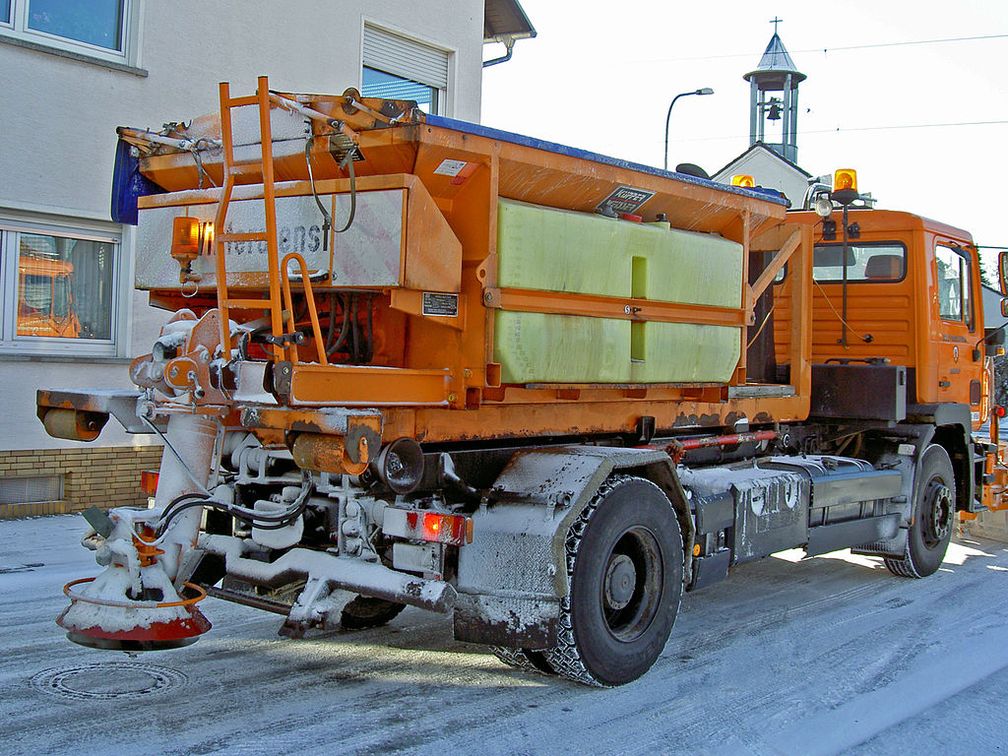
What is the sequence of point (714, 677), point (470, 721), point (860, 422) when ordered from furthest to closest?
point (860, 422) → point (714, 677) → point (470, 721)

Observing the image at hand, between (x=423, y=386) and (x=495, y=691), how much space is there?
58.7 inches

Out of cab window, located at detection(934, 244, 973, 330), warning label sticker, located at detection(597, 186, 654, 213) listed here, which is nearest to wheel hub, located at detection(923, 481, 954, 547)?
cab window, located at detection(934, 244, 973, 330)

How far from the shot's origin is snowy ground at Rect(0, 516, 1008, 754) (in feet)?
14.2

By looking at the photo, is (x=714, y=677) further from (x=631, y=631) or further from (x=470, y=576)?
(x=470, y=576)

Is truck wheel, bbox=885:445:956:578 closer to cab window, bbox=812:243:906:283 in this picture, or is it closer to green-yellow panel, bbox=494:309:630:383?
cab window, bbox=812:243:906:283

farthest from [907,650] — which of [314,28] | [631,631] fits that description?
[314,28]

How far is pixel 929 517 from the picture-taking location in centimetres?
841

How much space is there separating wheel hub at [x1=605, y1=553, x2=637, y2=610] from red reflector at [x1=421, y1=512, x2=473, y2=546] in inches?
35.3

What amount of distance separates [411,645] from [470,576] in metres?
1.13

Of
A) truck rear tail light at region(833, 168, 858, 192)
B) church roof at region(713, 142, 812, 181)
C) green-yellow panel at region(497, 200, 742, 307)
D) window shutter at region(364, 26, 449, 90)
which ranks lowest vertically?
green-yellow panel at region(497, 200, 742, 307)

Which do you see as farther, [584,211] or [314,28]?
[314,28]

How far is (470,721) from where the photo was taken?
4.56m

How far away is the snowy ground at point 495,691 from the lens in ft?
14.2

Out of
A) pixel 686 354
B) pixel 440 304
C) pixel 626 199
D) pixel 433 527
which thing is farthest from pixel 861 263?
pixel 433 527
